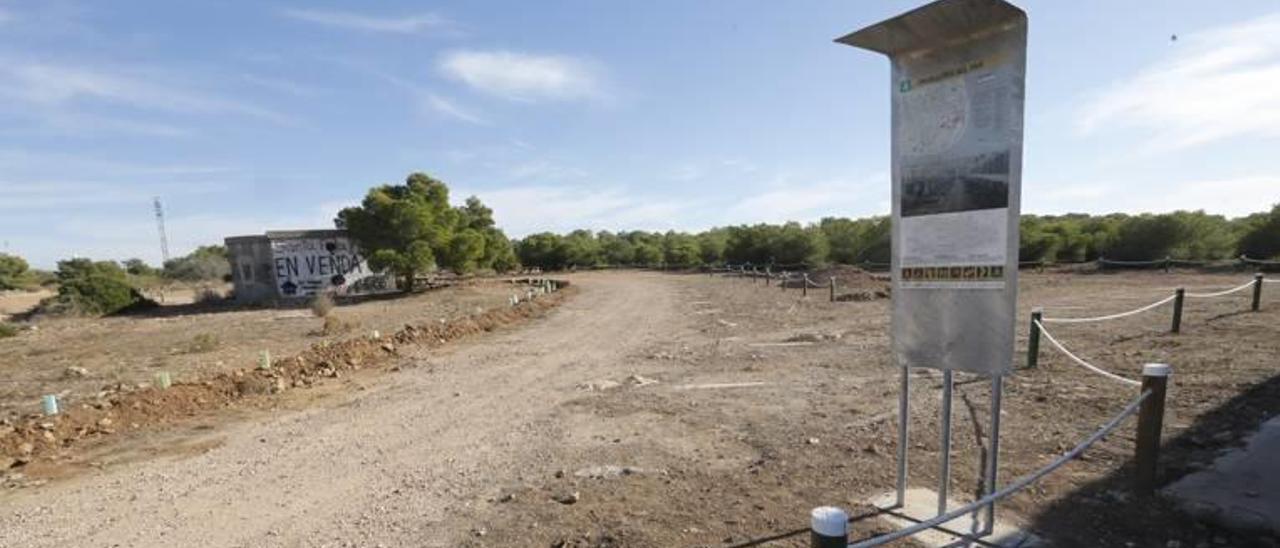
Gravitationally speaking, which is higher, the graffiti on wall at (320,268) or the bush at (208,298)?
the graffiti on wall at (320,268)

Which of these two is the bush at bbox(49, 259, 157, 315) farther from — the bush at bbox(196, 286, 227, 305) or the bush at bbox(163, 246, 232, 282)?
the bush at bbox(163, 246, 232, 282)

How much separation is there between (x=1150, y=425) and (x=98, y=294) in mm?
37453

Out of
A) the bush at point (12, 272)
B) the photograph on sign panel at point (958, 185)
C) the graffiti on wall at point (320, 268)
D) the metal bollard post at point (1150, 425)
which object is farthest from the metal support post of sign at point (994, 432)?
the bush at point (12, 272)

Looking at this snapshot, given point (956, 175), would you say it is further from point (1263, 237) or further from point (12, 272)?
point (12, 272)

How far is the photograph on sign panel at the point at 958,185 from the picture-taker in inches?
125

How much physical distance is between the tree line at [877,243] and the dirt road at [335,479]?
27.9m

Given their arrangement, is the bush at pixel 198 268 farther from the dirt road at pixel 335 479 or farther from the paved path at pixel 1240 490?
the paved path at pixel 1240 490

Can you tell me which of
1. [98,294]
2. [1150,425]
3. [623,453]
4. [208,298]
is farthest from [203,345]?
[208,298]

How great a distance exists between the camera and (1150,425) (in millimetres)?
3893

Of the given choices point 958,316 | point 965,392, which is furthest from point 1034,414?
point 958,316

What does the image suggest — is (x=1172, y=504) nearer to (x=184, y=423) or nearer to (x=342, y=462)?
(x=342, y=462)

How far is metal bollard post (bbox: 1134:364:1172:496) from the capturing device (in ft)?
12.7

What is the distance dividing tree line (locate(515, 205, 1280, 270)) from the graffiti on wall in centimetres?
2559

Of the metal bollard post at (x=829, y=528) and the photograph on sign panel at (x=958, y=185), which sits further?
the photograph on sign panel at (x=958, y=185)
